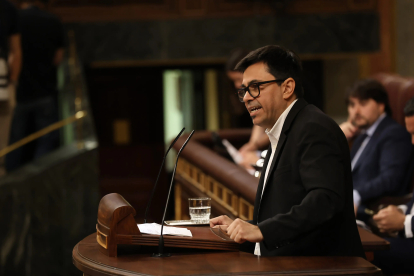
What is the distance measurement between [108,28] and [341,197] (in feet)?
18.7

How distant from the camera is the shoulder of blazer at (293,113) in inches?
71.2

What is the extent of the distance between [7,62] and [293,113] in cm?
257

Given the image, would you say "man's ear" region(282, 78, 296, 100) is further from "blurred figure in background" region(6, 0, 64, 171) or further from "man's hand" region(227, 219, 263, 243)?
"blurred figure in background" region(6, 0, 64, 171)

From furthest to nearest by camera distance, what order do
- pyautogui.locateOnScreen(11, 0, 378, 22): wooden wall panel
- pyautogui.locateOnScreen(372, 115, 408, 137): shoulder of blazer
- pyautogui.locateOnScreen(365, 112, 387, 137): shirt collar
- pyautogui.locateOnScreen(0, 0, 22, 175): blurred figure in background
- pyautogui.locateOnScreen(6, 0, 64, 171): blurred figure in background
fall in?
pyautogui.locateOnScreen(11, 0, 378, 22): wooden wall panel → pyautogui.locateOnScreen(6, 0, 64, 171): blurred figure in background → pyautogui.locateOnScreen(0, 0, 22, 175): blurred figure in background → pyautogui.locateOnScreen(365, 112, 387, 137): shirt collar → pyautogui.locateOnScreen(372, 115, 408, 137): shoulder of blazer

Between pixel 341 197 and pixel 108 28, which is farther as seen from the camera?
pixel 108 28

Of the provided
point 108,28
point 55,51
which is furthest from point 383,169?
point 108,28

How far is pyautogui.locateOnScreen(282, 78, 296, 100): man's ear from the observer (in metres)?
1.84

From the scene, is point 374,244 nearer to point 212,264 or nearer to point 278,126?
point 278,126

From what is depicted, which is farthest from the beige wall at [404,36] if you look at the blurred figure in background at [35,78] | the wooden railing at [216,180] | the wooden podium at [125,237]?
the wooden podium at [125,237]

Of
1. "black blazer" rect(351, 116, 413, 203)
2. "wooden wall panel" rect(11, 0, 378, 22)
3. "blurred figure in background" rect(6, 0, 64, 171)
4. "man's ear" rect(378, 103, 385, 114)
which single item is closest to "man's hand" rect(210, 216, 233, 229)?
"black blazer" rect(351, 116, 413, 203)

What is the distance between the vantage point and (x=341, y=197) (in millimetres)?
1645

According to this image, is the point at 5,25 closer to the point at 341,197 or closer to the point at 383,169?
the point at 383,169

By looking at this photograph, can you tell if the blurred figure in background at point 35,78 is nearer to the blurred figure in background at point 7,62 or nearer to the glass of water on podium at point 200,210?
the blurred figure in background at point 7,62

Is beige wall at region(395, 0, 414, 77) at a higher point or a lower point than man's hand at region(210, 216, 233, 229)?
higher
